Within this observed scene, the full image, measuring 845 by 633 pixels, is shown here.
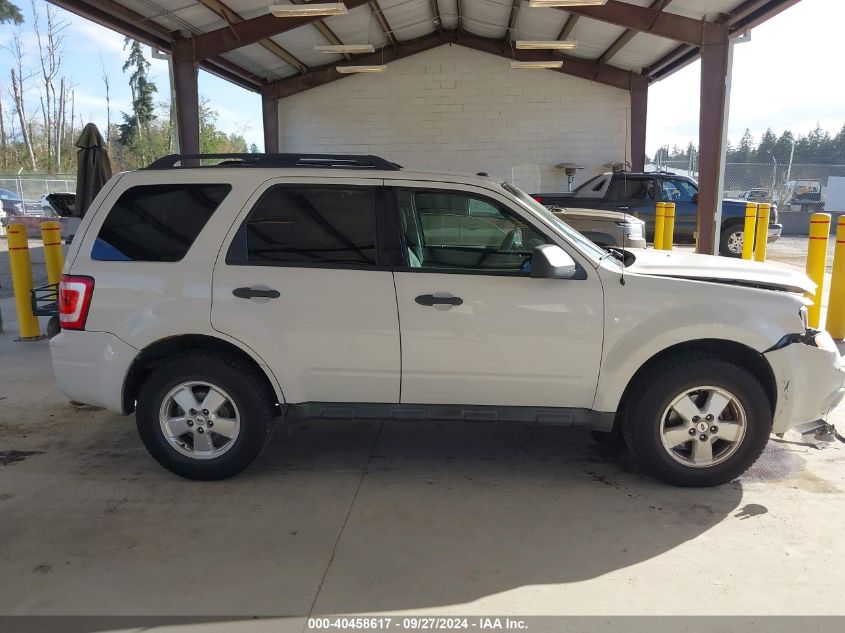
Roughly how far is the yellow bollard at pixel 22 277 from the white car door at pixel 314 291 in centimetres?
491

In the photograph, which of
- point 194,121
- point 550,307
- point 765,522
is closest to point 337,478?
point 550,307

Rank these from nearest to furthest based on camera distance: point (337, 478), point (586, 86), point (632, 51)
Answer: point (337, 478)
point (632, 51)
point (586, 86)

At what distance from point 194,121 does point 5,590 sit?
12.0 meters

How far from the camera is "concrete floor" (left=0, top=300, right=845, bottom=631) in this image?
2.93 metres

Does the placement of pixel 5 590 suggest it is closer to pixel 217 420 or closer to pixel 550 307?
pixel 217 420

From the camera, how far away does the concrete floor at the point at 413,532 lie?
2926 mm

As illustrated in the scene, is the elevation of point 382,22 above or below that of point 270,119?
above

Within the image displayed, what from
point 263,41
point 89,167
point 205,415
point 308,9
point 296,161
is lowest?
point 205,415

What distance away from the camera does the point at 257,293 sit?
3.87m

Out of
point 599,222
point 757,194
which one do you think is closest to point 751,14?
point 599,222

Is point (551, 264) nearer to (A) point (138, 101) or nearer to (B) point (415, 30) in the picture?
(B) point (415, 30)

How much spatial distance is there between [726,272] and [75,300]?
3.97 metres

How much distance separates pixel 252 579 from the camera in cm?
307

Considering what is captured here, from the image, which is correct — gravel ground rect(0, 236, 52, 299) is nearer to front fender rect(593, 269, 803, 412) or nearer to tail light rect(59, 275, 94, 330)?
tail light rect(59, 275, 94, 330)
